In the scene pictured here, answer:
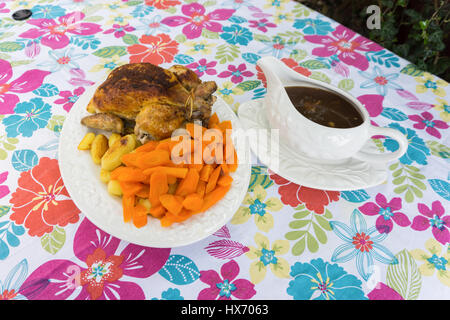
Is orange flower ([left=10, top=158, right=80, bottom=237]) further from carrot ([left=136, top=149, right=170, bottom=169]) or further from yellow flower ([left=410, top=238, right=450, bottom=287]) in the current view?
yellow flower ([left=410, top=238, right=450, bottom=287])

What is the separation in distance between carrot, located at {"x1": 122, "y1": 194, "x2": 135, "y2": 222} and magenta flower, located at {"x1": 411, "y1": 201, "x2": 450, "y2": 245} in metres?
0.89

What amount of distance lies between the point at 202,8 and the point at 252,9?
1.01 feet

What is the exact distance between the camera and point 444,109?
4.39ft

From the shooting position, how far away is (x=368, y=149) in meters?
1.13

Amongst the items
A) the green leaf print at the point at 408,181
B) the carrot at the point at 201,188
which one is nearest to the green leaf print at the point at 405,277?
the green leaf print at the point at 408,181

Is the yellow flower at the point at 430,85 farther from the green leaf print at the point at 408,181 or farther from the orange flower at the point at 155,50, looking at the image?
the orange flower at the point at 155,50

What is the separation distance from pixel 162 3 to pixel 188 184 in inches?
56.4

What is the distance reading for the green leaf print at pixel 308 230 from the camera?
0.92 metres

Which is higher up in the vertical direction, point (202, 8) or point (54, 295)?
point (202, 8)

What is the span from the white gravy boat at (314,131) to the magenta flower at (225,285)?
1.48 feet

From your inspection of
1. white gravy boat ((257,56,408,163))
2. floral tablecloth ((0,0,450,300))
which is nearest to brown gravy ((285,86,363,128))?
white gravy boat ((257,56,408,163))

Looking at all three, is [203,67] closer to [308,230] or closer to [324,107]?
[324,107]

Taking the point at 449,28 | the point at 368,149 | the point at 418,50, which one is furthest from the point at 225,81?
the point at 449,28
